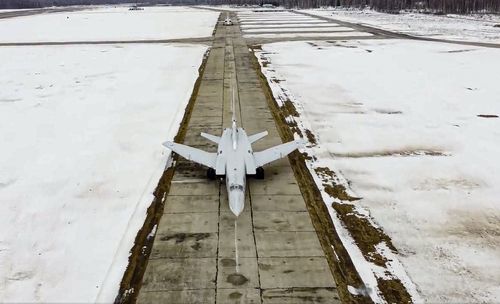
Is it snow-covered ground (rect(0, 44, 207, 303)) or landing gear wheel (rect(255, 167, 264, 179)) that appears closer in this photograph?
snow-covered ground (rect(0, 44, 207, 303))

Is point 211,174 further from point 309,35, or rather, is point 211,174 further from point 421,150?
point 309,35

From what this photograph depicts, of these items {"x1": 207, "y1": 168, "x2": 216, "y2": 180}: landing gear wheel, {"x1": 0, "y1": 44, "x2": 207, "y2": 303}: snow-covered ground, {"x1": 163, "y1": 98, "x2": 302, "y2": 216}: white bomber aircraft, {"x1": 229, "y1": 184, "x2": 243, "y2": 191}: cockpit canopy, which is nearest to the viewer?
{"x1": 0, "y1": 44, "x2": 207, "y2": 303}: snow-covered ground

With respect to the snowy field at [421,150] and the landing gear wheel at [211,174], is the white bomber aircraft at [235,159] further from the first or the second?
the snowy field at [421,150]

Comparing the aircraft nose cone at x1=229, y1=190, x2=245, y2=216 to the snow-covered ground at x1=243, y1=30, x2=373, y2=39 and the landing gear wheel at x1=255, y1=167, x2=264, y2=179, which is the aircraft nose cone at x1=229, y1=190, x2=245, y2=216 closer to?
the landing gear wheel at x1=255, y1=167, x2=264, y2=179

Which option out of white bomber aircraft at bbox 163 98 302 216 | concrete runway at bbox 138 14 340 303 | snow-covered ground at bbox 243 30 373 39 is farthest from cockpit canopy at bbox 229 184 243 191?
snow-covered ground at bbox 243 30 373 39

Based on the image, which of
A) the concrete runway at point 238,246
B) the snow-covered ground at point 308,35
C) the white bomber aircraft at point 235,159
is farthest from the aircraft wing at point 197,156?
the snow-covered ground at point 308,35
